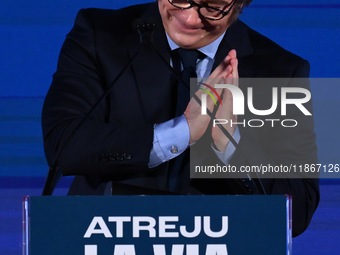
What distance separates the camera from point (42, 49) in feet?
6.73

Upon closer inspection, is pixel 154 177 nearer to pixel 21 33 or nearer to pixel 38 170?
pixel 38 170

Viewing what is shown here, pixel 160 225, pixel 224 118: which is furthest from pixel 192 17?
pixel 160 225

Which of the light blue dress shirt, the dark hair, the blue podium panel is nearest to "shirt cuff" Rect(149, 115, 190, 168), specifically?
the light blue dress shirt

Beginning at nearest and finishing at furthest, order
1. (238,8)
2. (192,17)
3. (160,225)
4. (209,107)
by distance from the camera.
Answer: (160,225) → (209,107) → (192,17) → (238,8)

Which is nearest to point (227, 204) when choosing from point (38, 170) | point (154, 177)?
point (154, 177)

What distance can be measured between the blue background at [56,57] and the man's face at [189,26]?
134 millimetres

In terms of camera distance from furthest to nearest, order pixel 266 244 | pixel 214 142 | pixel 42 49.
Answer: pixel 42 49
pixel 214 142
pixel 266 244

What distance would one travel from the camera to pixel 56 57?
204 cm

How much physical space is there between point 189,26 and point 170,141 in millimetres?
356

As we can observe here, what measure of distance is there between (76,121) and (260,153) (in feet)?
1.68

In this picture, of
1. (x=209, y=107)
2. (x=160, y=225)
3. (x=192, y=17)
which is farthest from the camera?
(x=192, y=17)

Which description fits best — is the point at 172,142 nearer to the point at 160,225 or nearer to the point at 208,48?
the point at 208,48

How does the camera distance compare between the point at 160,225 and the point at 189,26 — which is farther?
the point at 189,26

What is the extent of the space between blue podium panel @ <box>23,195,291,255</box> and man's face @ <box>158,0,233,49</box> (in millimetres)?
838
